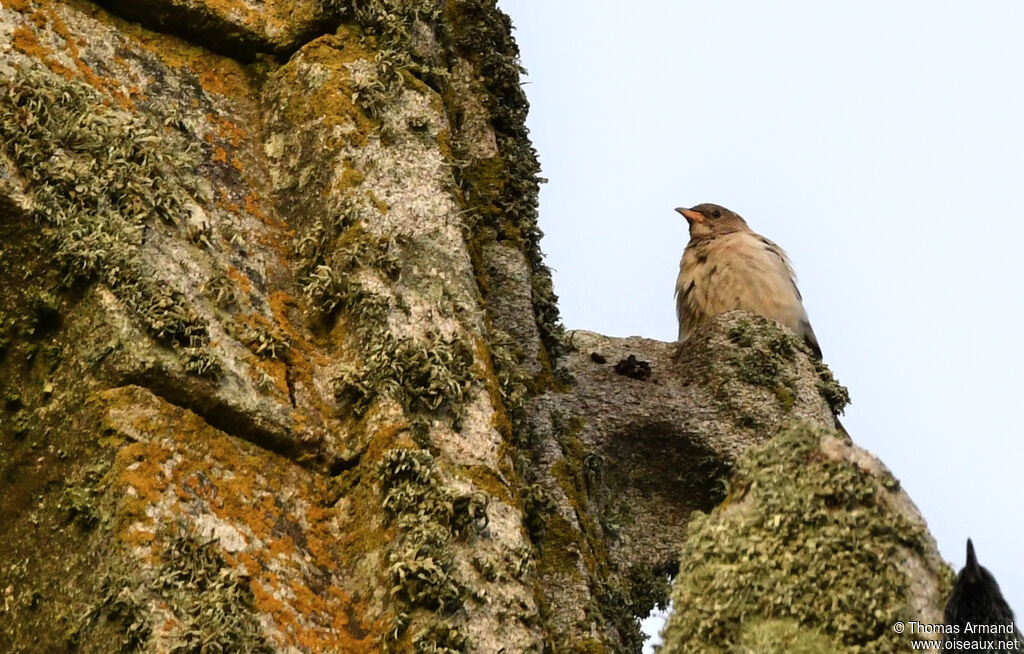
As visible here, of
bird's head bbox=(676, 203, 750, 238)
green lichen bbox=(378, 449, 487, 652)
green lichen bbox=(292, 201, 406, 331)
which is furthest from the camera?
bird's head bbox=(676, 203, 750, 238)

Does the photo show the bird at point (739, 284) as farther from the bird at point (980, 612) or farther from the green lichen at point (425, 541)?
the bird at point (980, 612)

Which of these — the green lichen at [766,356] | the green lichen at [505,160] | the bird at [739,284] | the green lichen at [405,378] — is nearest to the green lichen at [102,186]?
the green lichen at [405,378]

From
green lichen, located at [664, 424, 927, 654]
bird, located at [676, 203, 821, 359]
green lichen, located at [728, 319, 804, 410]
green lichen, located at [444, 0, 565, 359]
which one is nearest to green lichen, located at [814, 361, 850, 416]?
green lichen, located at [728, 319, 804, 410]

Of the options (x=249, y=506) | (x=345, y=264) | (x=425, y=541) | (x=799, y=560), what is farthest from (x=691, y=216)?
(x=799, y=560)

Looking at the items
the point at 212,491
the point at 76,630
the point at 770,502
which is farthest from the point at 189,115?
the point at 770,502

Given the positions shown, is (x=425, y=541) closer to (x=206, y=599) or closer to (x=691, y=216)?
(x=206, y=599)

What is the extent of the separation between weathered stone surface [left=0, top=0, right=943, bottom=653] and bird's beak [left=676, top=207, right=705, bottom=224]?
17.2ft

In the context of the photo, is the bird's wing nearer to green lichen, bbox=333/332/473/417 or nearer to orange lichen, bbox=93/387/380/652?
green lichen, bbox=333/332/473/417

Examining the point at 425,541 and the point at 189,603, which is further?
the point at 425,541

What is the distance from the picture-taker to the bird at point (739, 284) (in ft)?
33.8

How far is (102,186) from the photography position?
5.10 m

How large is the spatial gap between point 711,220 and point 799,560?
8140 mm

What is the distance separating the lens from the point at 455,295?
562 centimetres

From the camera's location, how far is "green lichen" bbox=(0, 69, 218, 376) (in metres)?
4.81
